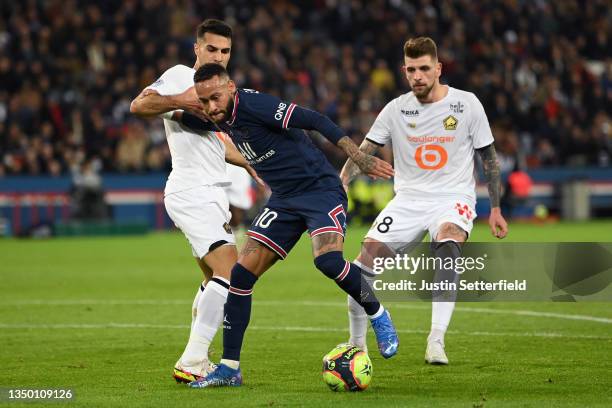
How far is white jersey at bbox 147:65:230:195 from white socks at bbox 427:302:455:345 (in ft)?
6.18

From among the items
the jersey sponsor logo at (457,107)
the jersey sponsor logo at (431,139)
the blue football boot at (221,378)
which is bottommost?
the blue football boot at (221,378)

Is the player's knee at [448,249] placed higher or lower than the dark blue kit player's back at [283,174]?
lower

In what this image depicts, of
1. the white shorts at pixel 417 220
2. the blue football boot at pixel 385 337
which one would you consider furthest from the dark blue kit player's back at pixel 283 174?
the white shorts at pixel 417 220

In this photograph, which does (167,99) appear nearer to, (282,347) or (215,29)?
(215,29)

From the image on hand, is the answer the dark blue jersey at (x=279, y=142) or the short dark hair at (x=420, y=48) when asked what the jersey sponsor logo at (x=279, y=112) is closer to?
the dark blue jersey at (x=279, y=142)

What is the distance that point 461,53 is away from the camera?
104ft

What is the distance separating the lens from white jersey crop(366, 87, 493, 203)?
8625 millimetres

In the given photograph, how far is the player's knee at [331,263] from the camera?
280 inches

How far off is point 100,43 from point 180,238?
5.59m

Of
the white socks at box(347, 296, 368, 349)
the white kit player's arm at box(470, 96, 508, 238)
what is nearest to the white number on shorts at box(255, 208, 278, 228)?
the white socks at box(347, 296, 368, 349)

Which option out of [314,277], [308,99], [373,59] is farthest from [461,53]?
[314,277]

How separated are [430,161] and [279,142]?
187cm

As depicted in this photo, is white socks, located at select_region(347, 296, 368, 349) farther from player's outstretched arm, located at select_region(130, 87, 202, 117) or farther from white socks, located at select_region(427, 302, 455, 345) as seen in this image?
player's outstretched arm, located at select_region(130, 87, 202, 117)

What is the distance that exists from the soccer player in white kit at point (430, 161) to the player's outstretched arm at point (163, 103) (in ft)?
4.95
